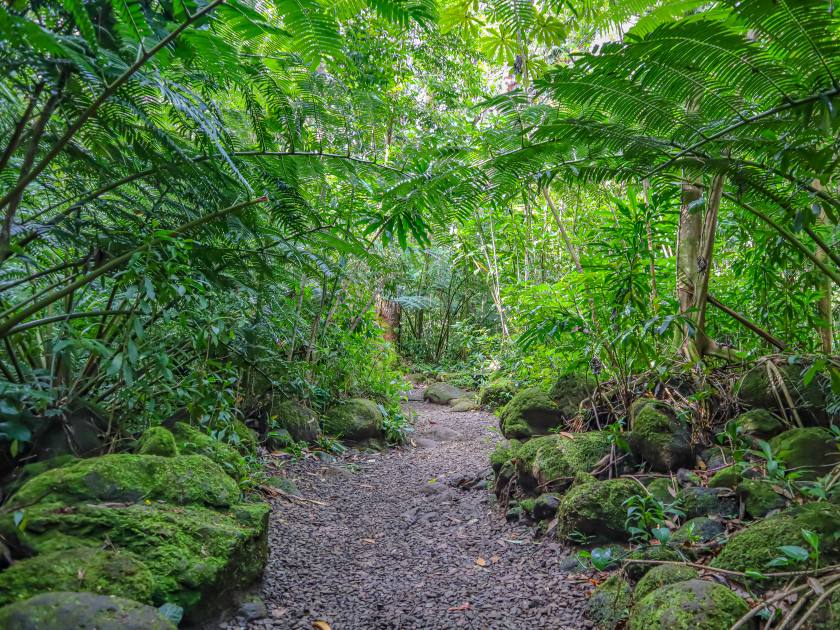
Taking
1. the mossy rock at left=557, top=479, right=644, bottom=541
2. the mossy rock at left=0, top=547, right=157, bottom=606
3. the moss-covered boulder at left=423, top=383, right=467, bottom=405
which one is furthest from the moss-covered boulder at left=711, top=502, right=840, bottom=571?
the moss-covered boulder at left=423, top=383, right=467, bottom=405

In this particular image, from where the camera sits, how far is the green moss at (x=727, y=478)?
79.8 inches

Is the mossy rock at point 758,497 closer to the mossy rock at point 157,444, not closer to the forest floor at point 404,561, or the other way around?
the forest floor at point 404,561

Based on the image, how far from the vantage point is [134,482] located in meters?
1.77

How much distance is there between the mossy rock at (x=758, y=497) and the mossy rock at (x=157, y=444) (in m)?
2.27

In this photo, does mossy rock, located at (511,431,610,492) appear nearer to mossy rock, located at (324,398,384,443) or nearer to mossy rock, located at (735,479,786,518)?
mossy rock, located at (735,479,786,518)

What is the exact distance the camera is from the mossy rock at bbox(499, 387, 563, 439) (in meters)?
3.62

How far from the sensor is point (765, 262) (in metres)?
2.30

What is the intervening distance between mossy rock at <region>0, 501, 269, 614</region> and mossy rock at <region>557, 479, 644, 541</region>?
1373 millimetres

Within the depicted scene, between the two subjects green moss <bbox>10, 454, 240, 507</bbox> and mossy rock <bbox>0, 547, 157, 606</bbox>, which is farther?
green moss <bbox>10, 454, 240, 507</bbox>

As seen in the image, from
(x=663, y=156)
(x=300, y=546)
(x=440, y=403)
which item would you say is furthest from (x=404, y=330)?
(x=663, y=156)

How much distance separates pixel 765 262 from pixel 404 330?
31.8 ft

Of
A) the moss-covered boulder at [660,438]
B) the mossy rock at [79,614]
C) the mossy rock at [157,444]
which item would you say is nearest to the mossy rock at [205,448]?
the mossy rock at [157,444]

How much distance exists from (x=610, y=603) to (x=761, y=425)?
1134 mm

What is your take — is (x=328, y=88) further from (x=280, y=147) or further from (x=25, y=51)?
(x=25, y=51)
